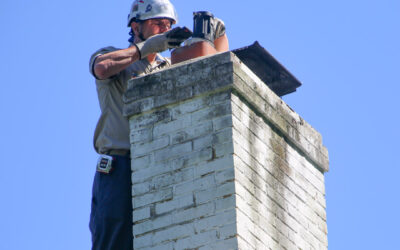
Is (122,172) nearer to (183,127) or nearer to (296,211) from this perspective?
(183,127)

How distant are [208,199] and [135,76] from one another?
1.86m

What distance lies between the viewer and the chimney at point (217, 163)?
34.5 feet

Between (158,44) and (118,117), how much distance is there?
0.74 metres

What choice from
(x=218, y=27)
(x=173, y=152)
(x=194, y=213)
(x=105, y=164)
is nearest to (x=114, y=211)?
(x=105, y=164)

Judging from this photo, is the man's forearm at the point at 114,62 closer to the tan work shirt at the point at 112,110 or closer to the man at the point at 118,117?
the man at the point at 118,117

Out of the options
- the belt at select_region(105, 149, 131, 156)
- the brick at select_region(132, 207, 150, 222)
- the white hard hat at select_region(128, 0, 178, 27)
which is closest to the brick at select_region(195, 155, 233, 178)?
the brick at select_region(132, 207, 150, 222)

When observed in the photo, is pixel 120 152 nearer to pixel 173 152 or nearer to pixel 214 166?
pixel 173 152

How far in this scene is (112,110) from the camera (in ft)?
38.7

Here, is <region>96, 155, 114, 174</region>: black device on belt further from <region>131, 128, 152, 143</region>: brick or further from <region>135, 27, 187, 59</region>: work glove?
<region>135, 27, 187, 59</region>: work glove

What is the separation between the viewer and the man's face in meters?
12.2

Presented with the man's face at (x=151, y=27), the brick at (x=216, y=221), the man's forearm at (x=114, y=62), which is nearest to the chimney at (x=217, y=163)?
the brick at (x=216, y=221)

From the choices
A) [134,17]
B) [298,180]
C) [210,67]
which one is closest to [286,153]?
[298,180]

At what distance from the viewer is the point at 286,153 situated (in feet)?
37.9

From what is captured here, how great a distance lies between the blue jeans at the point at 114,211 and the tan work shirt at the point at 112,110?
0.18 metres
